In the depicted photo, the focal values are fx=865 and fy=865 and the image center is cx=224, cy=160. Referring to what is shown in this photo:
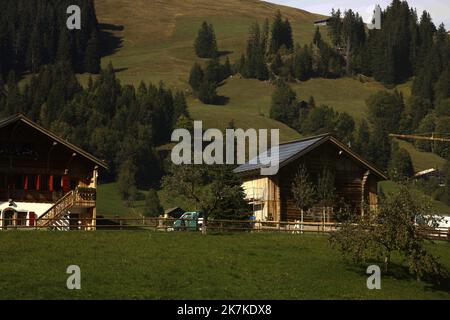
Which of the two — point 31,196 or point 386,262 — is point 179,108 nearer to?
point 31,196

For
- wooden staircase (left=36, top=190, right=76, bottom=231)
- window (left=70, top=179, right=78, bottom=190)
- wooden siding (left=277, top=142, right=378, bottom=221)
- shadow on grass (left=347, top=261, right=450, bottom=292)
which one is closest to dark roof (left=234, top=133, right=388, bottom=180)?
wooden siding (left=277, top=142, right=378, bottom=221)

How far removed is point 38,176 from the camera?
211 ft

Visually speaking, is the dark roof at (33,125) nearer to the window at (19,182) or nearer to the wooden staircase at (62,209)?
the wooden staircase at (62,209)

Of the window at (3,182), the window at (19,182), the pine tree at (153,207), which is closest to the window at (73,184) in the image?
the window at (19,182)

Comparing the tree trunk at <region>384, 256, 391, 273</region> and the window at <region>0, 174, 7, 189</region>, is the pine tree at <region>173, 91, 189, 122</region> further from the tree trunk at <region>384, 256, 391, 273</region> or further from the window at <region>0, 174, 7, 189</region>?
the tree trunk at <region>384, 256, 391, 273</region>

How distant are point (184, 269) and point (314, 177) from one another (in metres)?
26.5

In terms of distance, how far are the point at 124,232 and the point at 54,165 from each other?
15.5 meters

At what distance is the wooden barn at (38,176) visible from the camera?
62.7 metres

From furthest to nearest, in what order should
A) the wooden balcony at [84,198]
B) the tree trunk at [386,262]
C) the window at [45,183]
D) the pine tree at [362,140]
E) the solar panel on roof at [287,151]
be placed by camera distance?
the pine tree at [362,140] < the solar panel on roof at [287,151] < the window at [45,183] < the wooden balcony at [84,198] < the tree trunk at [386,262]

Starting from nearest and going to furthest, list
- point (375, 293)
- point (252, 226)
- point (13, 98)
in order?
point (375, 293)
point (252, 226)
point (13, 98)

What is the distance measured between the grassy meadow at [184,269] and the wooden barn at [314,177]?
13830 mm

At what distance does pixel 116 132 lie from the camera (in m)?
165

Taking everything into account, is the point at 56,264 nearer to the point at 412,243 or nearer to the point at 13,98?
the point at 412,243

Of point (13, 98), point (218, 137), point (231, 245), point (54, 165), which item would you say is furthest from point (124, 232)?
point (13, 98)
